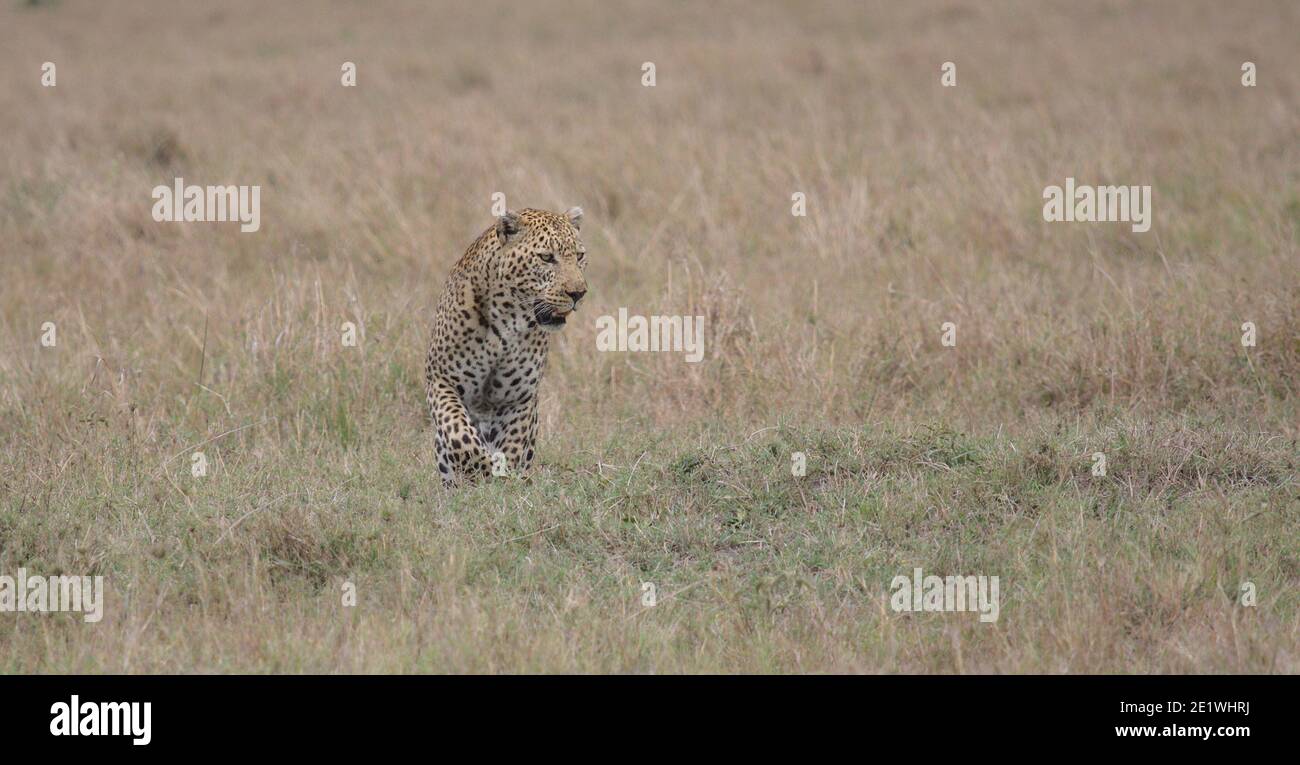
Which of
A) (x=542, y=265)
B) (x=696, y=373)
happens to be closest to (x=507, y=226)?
(x=542, y=265)

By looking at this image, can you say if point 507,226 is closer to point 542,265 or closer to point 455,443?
point 542,265

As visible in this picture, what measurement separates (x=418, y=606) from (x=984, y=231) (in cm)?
735

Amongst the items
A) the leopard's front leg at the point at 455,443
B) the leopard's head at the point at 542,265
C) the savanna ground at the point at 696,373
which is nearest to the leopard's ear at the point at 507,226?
the leopard's head at the point at 542,265

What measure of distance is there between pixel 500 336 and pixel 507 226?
1.80 ft

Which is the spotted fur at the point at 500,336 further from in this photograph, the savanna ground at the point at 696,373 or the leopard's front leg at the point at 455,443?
the savanna ground at the point at 696,373

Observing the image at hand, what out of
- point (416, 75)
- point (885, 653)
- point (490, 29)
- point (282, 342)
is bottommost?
point (885, 653)

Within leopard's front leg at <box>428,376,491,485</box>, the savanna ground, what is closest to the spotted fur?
leopard's front leg at <box>428,376,491,485</box>

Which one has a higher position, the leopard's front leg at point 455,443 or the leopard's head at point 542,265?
the leopard's head at point 542,265

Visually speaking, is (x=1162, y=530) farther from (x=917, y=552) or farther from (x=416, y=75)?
(x=416, y=75)

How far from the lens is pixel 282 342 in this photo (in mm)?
9453

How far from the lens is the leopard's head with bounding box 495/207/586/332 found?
24.3 feet

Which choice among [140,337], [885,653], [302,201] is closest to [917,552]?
[885,653]

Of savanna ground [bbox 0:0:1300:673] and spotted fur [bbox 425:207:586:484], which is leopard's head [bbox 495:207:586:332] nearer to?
A: spotted fur [bbox 425:207:586:484]

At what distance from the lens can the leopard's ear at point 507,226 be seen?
24.9 feet
